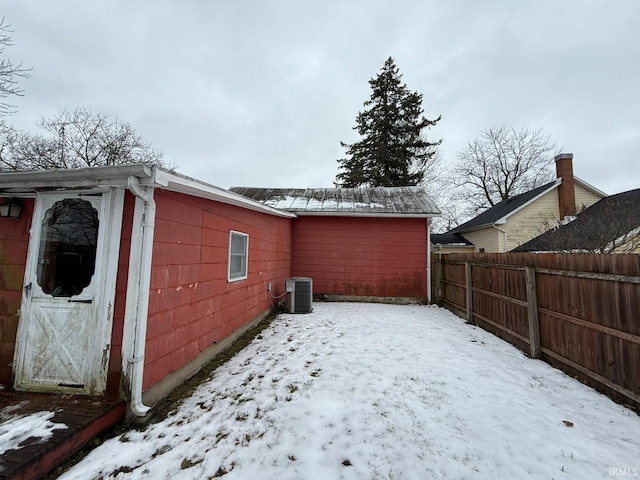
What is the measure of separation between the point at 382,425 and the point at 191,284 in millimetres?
2768

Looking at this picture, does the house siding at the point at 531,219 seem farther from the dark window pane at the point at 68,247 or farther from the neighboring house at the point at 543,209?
the dark window pane at the point at 68,247

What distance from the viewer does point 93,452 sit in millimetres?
2088

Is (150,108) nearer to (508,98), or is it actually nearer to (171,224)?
(171,224)

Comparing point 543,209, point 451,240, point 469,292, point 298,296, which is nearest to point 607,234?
point 469,292

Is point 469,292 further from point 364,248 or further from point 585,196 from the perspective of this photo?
point 585,196

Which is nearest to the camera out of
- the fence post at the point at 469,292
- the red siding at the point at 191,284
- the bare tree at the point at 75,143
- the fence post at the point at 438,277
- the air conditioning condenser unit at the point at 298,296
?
the red siding at the point at 191,284

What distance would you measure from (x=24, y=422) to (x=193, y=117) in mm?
15306

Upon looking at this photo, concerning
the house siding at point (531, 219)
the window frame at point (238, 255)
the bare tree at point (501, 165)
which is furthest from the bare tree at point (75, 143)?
the bare tree at point (501, 165)

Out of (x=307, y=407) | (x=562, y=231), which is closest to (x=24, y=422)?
(x=307, y=407)

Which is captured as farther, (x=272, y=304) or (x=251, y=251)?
(x=272, y=304)

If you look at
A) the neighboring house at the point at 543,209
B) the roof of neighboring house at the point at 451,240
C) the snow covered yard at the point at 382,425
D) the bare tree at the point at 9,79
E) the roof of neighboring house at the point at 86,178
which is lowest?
the snow covered yard at the point at 382,425

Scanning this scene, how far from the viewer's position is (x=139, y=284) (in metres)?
2.61

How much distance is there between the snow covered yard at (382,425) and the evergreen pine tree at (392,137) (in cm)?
1644

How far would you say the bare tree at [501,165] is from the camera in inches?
847
